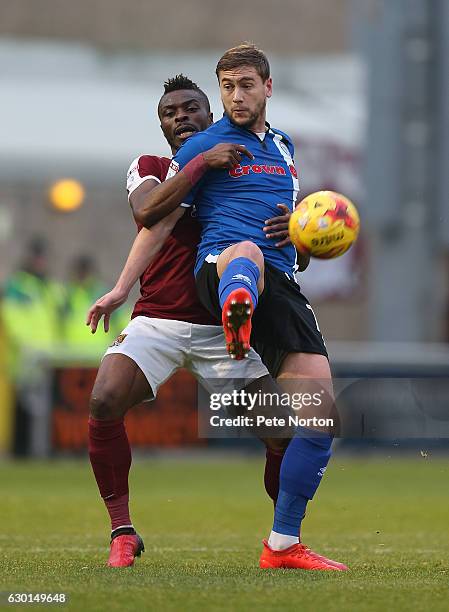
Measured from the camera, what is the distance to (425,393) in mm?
7391

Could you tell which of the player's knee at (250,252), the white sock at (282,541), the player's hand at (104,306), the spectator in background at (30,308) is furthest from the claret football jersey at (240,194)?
the spectator in background at (30,308)

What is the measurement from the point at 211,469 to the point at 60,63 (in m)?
8.31

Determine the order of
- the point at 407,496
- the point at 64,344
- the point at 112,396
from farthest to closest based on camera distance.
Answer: the point at 64,344 → the point at 407,496 → the point at 112,396

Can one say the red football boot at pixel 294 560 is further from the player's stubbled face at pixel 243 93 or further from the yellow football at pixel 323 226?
the player's stubbled face at pixel 243 93

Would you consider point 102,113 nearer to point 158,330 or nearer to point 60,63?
point 60,63

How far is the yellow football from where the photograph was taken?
6480 mm

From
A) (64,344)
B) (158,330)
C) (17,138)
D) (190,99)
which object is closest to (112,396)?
(158,330)

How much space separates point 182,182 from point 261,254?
453 mm

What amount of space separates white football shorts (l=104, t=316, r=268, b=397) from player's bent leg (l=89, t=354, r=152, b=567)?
0.09 m

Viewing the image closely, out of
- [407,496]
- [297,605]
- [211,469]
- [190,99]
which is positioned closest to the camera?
[297,605]

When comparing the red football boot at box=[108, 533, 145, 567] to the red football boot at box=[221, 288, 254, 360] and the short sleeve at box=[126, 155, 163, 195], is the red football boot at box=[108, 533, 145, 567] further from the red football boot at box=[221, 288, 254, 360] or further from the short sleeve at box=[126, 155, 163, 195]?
the short sleeve at box=[126, 155, 163, 195]

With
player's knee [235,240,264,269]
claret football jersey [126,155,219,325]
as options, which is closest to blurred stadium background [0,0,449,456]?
claret football jersey [126,155,219,325]

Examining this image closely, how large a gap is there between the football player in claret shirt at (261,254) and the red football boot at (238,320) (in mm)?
154

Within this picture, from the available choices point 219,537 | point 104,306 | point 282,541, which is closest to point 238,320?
point 104,306
